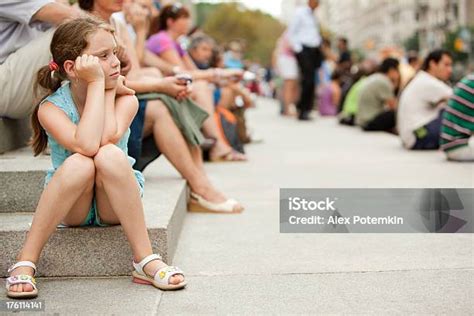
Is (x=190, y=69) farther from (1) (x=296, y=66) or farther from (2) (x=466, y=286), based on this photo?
(1) (x=296, y=66)

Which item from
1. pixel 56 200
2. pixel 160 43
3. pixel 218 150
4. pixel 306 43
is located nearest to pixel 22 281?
pixel 56 200

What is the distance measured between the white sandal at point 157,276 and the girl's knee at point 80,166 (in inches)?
17.3

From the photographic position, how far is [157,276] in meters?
3.66

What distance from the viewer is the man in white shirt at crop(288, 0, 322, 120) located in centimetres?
1420

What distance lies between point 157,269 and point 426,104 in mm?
5935

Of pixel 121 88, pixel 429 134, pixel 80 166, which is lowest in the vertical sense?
pixel 429 134

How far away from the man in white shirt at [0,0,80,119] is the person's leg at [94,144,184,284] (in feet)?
4.67

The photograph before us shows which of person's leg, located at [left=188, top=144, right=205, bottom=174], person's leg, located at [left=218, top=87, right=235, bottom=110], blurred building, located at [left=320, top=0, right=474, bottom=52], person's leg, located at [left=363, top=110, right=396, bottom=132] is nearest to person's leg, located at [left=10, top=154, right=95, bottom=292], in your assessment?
person's leg, located at [left=188, top=144, right=205, bottom=174]

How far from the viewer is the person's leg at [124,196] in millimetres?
3596

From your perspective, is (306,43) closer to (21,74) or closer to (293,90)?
(293,90)

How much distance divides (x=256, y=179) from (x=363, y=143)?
3.57 metres

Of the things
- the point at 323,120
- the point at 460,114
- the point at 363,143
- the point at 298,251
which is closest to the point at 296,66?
the point at 323,120

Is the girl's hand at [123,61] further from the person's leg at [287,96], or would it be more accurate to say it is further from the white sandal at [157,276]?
the person's leg at [287,96]

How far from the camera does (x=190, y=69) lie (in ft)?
25.6
